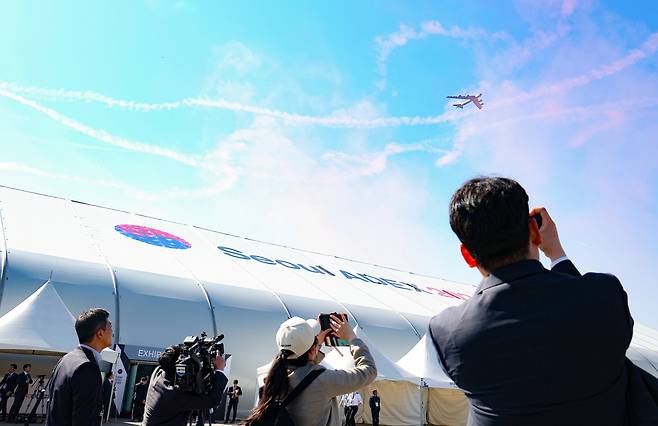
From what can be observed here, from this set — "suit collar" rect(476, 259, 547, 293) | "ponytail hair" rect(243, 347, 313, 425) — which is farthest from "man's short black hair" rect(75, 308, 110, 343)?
"suit collar" rect(476, 259, 547, 293)

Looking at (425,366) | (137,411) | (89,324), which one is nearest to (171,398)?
(89,324)

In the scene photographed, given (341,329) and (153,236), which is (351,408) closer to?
(153,236)

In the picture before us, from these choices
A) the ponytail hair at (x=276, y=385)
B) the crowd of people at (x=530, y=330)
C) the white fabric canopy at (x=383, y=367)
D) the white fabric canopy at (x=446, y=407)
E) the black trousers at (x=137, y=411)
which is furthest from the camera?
the white fabric canopy at (x=446, y=407)

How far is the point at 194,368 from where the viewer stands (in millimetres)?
3484

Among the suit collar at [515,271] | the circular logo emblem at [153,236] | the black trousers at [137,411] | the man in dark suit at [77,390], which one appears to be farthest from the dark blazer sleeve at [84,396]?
the circular logo emblem at [153,236]

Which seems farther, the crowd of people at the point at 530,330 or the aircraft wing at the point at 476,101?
the aircraft wing at the point at 476,101

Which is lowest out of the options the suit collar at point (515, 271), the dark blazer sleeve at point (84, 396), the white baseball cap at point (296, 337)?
the dark blazer sleeve at point (84, 396)

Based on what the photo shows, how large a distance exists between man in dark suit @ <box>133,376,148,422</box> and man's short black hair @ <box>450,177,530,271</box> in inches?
587

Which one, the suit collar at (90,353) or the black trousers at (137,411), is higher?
the suit collar at (90,353)

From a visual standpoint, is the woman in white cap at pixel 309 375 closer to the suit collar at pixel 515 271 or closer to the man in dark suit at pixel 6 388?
the suit collar at pixel 515 271

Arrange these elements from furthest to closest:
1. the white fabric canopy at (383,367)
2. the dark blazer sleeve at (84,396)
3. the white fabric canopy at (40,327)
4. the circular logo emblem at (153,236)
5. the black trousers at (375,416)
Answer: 1. the circular logo emblem at (153,236)
2. the black trousers at (375,416)
3. the white fabric canopy at (383,367)
4. the white fabric canopy at (40,327)
5. the dark blazer sleeve at (84,396)

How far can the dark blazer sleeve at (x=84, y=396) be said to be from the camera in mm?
3223

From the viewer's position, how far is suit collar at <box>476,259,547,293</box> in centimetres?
144

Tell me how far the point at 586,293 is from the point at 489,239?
29 cm
